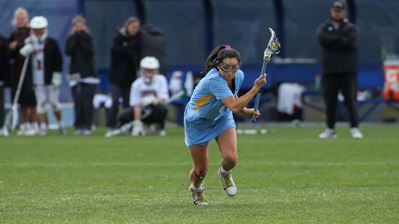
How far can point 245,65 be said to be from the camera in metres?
27.9

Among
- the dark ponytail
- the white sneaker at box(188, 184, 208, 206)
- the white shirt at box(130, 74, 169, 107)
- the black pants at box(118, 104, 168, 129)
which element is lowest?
the black pants at box(118, 104, 168, 129)

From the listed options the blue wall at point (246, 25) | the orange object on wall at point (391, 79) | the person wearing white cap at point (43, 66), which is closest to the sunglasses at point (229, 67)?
the person wearing white cap at point (43, 66)

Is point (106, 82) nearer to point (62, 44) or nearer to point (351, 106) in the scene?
point (62, 44)

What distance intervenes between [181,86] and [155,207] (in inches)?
667

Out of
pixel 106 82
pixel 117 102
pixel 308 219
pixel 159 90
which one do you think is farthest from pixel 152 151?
pixel 106 82

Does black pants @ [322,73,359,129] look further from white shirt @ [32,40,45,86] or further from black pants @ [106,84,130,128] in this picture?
white shirt @ [32,40,45,86]

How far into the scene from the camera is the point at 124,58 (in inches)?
918

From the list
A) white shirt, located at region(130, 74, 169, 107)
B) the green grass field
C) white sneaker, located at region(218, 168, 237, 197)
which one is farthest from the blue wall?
white sneaker, located at region(218, 168, 237, 197)

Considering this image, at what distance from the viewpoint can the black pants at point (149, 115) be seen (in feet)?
72.7

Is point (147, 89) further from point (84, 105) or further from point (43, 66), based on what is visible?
point (43, 66)

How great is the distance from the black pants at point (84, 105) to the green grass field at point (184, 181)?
1979 mm

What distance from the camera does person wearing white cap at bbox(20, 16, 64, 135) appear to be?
2241 centimetres

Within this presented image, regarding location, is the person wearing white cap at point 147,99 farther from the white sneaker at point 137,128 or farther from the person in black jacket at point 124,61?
the person in black jacket at point 124,61

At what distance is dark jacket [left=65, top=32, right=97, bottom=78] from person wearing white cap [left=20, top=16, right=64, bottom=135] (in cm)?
47
